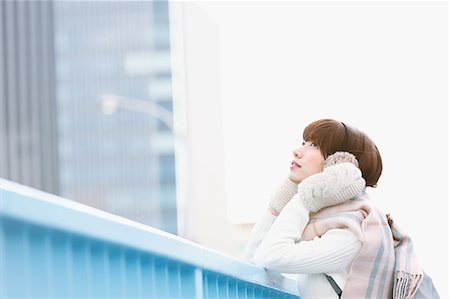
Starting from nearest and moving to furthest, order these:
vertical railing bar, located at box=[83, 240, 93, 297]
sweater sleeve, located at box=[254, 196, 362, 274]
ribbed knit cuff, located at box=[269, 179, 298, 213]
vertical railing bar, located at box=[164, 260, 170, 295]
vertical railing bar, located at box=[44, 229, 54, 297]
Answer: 1. vertical railing bar, located at box=[44, 229, 54, 297]
2. vertical railing bar, located at box=[83, 240, 93, 297]
3. vertical railing bar, located at box=[164, 260, 170, 295]
4. sweater sleeve, located at box=[254, 196, 362, 274]
5. ribbed knit cuff, located at box=[269, 179, 298, 213]

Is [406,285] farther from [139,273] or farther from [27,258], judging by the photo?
[27,258]

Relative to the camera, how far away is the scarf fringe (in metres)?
2.74

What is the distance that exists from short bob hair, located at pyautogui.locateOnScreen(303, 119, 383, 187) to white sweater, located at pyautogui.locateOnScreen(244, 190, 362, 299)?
23 centimetres

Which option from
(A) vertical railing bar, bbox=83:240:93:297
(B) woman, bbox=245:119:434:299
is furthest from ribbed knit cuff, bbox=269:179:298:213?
(A) vertical railing bar, bbox=83:240:93:297

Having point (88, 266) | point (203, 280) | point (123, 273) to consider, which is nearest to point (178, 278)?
point (203, 280)

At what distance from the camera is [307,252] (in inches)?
106

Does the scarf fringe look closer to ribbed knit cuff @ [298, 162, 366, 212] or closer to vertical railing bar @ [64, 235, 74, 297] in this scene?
ribbed knit cuff @ [298, 162, 366, 212]

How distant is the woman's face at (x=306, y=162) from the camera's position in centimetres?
299

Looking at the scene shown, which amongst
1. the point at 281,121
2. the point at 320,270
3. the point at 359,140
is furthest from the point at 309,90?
the point at 320,270

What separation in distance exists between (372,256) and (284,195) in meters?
0.47

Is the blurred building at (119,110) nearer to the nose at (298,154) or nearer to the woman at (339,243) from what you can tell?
the nose at (298,154)

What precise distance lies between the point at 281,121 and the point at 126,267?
3.99m

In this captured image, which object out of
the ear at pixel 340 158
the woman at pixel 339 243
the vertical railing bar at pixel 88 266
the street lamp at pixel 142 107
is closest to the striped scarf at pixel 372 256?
the woman at pixel 339 243

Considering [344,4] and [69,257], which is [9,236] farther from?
[344,4]
